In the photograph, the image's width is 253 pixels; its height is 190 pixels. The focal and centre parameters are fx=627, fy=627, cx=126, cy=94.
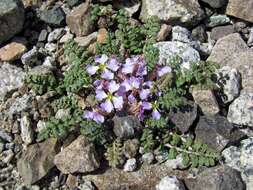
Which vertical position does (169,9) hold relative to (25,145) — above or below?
above

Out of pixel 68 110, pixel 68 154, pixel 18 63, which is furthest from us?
pixel 18 63

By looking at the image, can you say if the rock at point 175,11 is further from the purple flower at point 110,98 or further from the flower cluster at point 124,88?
the purple flower at point 110,98

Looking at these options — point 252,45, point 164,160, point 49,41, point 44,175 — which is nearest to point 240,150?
point 164,160

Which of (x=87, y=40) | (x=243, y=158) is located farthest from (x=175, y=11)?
(x=243, y=158)

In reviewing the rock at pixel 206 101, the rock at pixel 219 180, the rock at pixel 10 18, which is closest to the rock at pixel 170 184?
the rock at pixel 219 180

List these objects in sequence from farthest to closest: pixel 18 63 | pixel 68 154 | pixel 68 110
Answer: pixel 18 63 < pixel 68 110 < pixel 68 154

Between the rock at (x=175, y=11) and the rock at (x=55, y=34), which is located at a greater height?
the rock at (x=175, y=11)

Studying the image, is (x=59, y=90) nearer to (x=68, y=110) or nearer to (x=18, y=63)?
(x=68, y=110)
